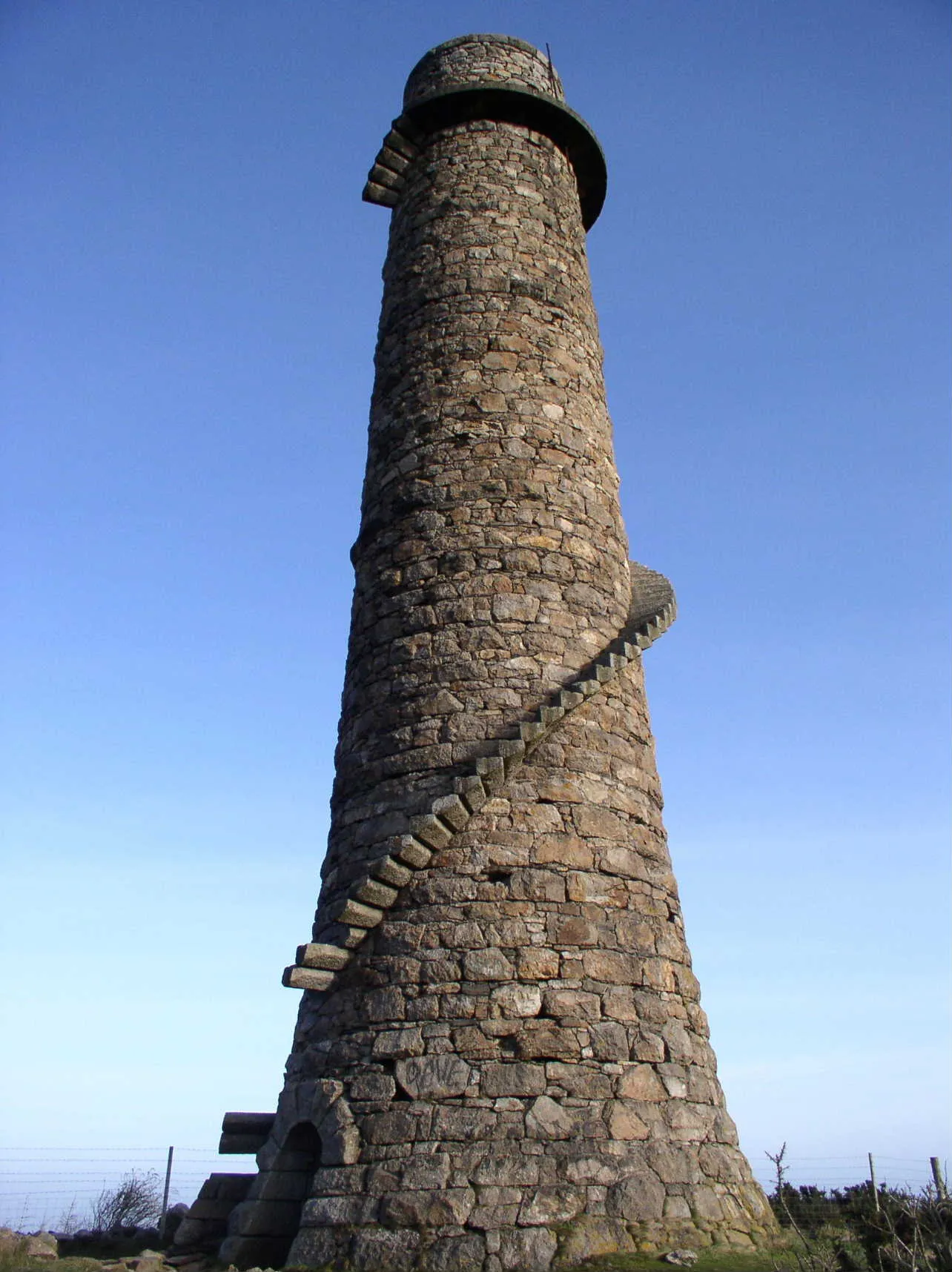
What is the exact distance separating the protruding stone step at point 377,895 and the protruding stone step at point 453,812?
0.51m

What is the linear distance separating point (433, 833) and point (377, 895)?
489mm

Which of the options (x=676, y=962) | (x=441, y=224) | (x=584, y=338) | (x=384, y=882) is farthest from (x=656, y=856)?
(x=441, y=224)

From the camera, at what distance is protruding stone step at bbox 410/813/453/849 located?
21.1ft

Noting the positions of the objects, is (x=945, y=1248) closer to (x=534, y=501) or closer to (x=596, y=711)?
(x=596, y=711)

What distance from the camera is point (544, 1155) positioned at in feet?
17.9

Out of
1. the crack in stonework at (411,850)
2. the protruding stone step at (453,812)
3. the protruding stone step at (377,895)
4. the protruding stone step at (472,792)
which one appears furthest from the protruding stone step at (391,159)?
the protruding stone step at (377,895)

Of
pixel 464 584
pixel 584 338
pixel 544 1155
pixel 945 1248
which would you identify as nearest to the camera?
pixel 945 1248

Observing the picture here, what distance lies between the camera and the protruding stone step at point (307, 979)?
6.38 m

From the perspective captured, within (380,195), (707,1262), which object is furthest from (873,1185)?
(380,195)

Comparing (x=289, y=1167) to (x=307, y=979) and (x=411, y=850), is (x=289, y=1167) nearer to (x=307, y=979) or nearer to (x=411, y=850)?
(x=307, y=979)

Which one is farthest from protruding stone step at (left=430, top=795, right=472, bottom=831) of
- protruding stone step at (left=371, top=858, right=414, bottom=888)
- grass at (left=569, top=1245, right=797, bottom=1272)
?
grass at (left=569, top=1245, right=797, bottom=1272)

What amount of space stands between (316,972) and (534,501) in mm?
3582

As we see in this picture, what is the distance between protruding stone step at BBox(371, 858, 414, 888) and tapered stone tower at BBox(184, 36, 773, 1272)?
0.05 feet

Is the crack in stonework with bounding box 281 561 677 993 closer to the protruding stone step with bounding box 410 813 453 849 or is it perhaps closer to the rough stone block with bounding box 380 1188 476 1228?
the protruding stone step with bounding box 410 813 453 849
